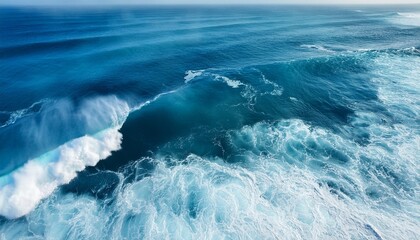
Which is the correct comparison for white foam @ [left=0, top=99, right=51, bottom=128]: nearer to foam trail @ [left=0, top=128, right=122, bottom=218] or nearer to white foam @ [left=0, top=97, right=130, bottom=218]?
white foam @ [left=0, top=97, right=130, bottom=218]

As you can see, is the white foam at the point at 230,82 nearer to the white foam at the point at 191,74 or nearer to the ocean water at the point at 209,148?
the ocean water at the point at 209,148

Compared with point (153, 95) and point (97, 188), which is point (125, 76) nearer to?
point (153, 95)

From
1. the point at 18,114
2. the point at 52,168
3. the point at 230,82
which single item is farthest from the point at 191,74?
the point at 52,168

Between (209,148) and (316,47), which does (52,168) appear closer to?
(209,148)

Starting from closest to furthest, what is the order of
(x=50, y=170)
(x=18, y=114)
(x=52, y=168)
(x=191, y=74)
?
(x=50, y=170), (x=52, y=168), (x=18, y=114), (x=191, y=74)

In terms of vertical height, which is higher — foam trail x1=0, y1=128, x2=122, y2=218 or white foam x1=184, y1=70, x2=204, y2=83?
white foam x1=184, y1=70, x2=204, y2=83

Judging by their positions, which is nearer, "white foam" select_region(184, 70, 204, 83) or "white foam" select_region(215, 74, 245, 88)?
"white foam" select_region(215, 74, 245, 88)

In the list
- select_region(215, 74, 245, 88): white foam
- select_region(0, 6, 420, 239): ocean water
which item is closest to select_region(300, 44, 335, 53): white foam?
select_region(0, 6, 420, 239): ocean water

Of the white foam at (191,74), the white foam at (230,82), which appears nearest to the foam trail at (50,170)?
the white foam at (191,74)

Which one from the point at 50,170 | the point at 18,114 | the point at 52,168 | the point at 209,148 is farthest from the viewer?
the point at 18,114
